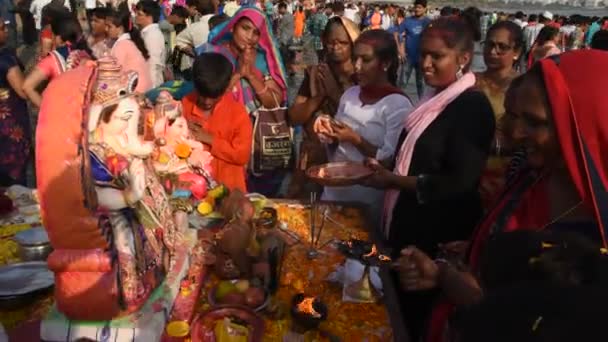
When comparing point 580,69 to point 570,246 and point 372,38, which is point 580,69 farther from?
point 372,38

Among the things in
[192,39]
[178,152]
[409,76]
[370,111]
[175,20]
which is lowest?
[409,76]

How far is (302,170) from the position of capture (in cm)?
350

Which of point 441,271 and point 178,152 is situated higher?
point 178,152

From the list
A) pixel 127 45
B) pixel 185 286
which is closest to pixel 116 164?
pixel 185 286

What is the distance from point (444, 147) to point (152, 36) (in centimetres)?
382

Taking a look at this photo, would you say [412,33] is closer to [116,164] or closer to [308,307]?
[308,307]

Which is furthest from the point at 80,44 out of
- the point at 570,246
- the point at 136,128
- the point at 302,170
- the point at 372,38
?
the point at 570,246

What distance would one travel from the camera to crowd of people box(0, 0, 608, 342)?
40.4 inches

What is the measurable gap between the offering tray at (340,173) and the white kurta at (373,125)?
7.8 inches

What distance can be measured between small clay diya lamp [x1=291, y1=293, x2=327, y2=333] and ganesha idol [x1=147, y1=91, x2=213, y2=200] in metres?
0.94

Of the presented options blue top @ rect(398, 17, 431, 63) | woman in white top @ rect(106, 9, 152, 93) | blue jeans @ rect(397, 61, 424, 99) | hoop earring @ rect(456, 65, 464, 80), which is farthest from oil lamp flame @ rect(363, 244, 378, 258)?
blue top @ rect(398, 17, 431, 63)

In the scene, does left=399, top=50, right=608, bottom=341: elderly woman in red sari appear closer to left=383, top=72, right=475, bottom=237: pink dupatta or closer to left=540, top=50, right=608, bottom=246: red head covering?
left=540, top=50, right=608, bottom=246: red head covering

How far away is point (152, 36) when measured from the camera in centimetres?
522

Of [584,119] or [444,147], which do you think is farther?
[444,147]
